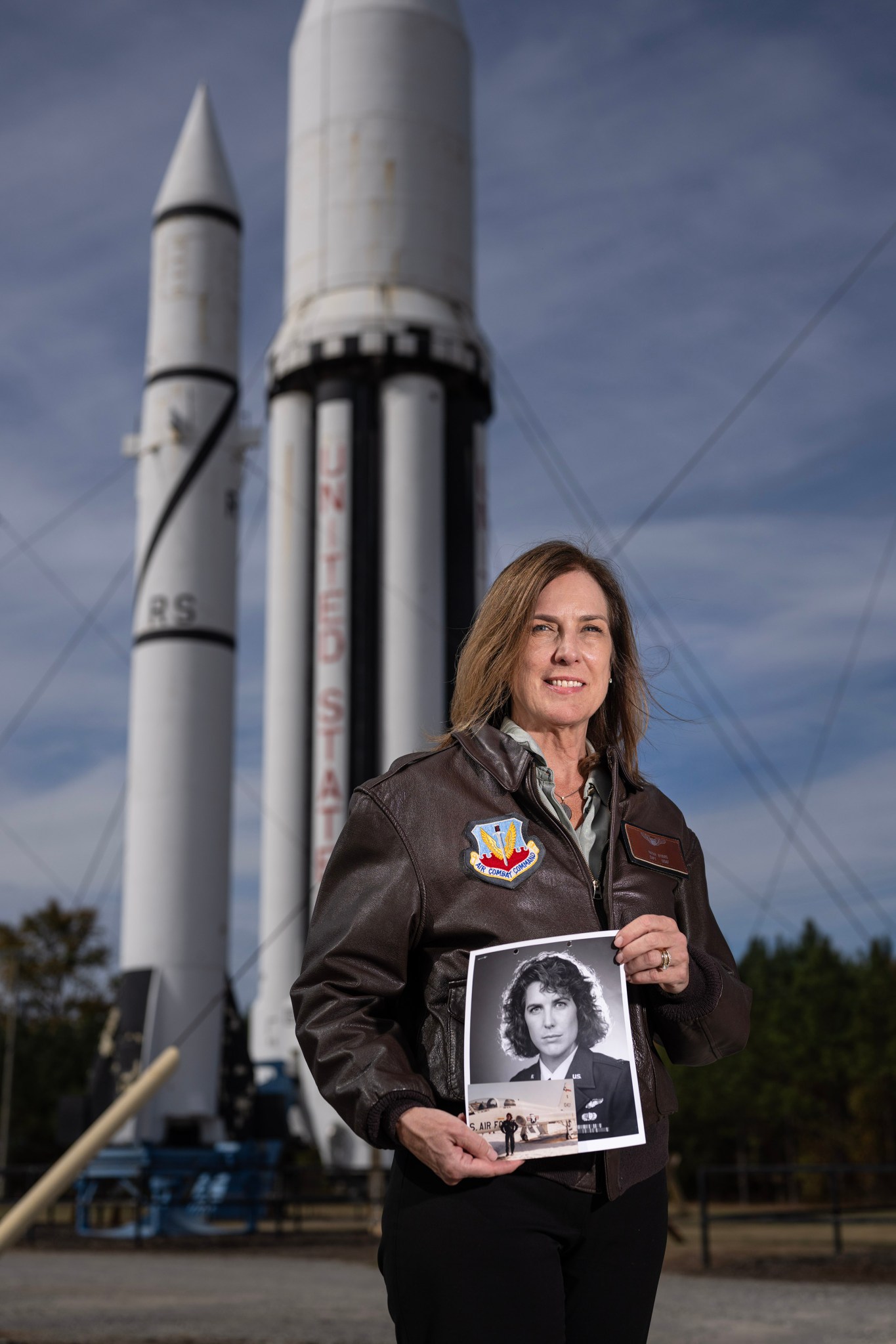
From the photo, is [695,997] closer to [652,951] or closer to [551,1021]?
[652,951]

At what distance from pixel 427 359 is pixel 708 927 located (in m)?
20.5

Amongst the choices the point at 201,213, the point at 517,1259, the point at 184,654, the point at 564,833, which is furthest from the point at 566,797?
the point at 201,213

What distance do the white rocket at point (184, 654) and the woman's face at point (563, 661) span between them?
18679 mm

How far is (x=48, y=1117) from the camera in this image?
40938 mm

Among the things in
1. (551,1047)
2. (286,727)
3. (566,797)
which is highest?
(286,727)

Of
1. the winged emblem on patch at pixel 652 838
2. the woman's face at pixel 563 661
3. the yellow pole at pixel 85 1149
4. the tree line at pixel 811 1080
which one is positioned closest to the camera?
the winged emblem on patch at pixel 652 838

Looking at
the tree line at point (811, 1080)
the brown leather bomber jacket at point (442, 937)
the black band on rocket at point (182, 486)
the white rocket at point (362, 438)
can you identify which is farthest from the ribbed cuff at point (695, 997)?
the tree line at point (811, 1080)

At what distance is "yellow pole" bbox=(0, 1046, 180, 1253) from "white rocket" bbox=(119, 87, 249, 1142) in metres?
15.4

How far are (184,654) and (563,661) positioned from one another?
19.1 meters

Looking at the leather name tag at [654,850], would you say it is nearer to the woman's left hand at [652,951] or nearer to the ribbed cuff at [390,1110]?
the woman's left hand at [652,951]

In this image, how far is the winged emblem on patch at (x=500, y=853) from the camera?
6.81 ft

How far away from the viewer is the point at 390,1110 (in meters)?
1.93

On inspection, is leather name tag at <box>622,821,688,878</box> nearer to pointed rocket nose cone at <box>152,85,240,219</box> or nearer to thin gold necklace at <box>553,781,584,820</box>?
thin gold necklace at <box>553,781,584,820</box>

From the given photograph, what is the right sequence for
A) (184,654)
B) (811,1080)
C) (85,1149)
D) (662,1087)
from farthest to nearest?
1. (811,1080)
2. (184,654)
3. (85,1149)
4. (662,1087)
